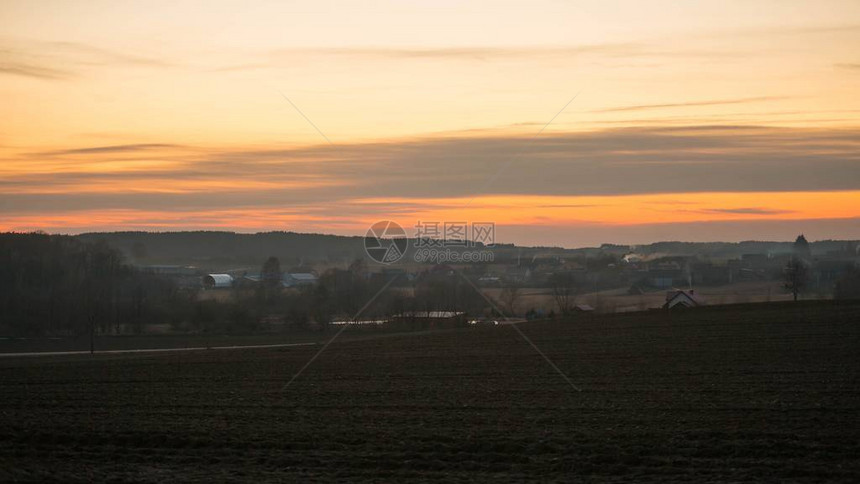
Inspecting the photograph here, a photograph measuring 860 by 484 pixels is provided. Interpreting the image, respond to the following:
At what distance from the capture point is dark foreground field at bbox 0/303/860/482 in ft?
59.1

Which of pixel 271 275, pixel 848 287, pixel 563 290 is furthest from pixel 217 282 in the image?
pixel 848 287

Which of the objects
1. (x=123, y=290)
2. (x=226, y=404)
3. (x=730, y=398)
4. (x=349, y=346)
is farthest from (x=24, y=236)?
(x=730, y=398)

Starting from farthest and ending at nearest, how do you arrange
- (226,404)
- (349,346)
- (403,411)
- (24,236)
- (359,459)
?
(24,236) < (349,346) < (226,404) < (403,411) < (359,459)

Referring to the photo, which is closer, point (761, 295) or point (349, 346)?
point (349, 346)

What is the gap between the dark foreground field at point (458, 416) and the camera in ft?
59.1

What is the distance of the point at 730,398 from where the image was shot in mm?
25766

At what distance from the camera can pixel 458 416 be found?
23.8 meters

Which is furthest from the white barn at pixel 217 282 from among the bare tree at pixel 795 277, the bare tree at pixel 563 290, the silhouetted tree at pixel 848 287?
the silhouetted tree at pixel 848 287

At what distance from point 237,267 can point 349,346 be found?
467 feet

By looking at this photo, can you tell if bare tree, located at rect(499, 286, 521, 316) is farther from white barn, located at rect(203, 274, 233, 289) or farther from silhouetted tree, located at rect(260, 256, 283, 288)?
white barn, located at rect(203, 274, 233, 289)

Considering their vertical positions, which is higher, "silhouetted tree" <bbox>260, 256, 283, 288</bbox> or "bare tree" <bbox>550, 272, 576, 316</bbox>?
"silhouetted tree" <bbox>260, 256, 283, 288</bbox>

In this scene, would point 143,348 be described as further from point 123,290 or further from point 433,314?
point 123,290

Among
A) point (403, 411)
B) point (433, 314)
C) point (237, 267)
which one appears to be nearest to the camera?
Answer: point (403, 411)

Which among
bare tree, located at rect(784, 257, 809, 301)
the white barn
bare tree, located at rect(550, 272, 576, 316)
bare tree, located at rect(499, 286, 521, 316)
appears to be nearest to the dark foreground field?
bare tree, located at rect(784, 257, 809, 301)
